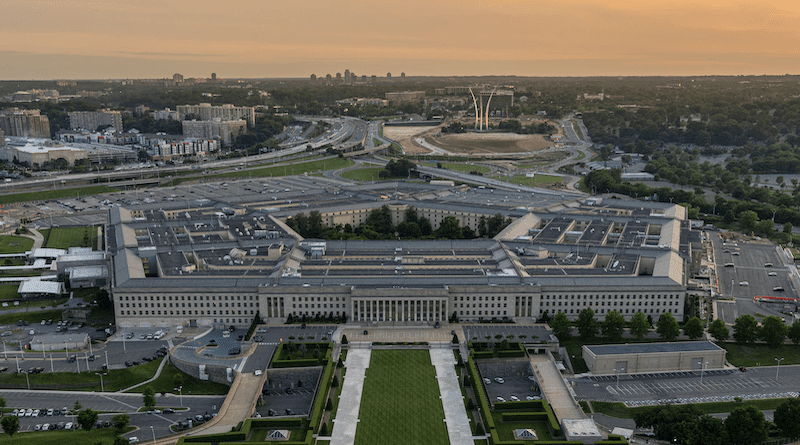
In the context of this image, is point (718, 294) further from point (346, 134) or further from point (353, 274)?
point (346, 134)

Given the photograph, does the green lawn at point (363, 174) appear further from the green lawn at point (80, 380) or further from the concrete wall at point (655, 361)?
the concrete wall at point (655, 361)

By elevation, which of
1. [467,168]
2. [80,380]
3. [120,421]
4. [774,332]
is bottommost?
[80,380]

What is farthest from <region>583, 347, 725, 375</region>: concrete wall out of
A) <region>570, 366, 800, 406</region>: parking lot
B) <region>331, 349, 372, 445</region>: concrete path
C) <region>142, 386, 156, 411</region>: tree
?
<region>142, 386, 156, 411</region>: tree

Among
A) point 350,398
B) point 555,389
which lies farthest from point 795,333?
point 350,398

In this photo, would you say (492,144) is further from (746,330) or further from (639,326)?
(746,330)

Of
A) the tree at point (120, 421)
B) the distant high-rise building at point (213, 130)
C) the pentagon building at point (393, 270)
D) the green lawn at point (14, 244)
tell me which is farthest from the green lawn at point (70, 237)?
the distant high-rise building at point (213, 130)
